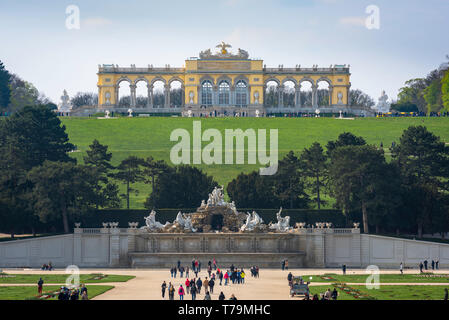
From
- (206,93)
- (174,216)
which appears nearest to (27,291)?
(174,216)

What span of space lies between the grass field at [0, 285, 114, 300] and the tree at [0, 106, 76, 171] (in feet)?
98.7

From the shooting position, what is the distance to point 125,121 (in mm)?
110188

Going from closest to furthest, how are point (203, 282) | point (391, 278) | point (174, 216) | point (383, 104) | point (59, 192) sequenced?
point (203, 282)
point (391, 278)
point (59, 192)
point (174, 216)
point (383, 104)

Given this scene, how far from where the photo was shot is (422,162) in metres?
74.5

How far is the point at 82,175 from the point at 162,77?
66215 mm

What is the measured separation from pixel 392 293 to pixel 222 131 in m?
61.2

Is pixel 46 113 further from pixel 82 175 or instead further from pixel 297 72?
pixel 297 72

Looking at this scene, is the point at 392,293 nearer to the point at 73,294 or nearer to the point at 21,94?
the point at 73,294

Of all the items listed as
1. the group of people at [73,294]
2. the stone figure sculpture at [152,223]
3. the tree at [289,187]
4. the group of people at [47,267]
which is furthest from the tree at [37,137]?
the group of people at [73,294]

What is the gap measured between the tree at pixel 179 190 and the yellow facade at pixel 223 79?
179 feet

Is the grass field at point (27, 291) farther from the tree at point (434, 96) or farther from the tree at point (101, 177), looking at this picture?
the tree at point (434, 96)

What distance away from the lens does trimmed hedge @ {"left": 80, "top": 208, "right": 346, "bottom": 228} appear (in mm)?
71000

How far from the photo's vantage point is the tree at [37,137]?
77750 mm

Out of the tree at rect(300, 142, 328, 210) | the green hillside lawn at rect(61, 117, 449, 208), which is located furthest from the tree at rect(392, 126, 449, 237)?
the green hillside lawn at rect(61, 117, 449, 208)
